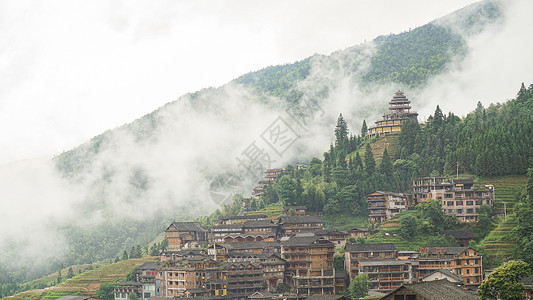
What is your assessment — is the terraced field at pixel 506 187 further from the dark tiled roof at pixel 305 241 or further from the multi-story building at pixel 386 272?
the dark tiled roof at pixel 305 241

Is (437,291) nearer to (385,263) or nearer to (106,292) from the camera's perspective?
(385,263)

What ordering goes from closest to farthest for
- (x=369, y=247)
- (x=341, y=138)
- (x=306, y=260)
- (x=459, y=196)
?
(x=369, y=247)
(x=306, y=260)
(x=459, y=196)
(x=341, y=138)

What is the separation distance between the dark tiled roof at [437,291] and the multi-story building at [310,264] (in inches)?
1455

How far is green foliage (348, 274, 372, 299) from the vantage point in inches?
3391

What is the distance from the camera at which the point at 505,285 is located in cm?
5838

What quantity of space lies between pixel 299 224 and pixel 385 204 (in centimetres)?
1436

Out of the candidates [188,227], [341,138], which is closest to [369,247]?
[188,227]

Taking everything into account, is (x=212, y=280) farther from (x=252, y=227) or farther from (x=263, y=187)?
(x=263, y=187)

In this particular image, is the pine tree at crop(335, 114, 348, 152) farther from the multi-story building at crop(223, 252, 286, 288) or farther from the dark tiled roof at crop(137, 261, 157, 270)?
the dark tiled roof at crop(137, 261, 157, 270)

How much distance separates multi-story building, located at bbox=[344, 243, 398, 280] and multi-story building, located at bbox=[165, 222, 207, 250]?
38258 mm

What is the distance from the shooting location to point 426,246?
96.4 meters

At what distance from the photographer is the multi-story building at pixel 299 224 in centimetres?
11456

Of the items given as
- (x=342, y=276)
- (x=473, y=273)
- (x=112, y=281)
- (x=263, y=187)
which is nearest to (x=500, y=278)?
(x=473, y=273)

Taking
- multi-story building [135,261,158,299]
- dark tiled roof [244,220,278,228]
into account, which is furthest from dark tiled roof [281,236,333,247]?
multi-story building [135,261,158,299]
